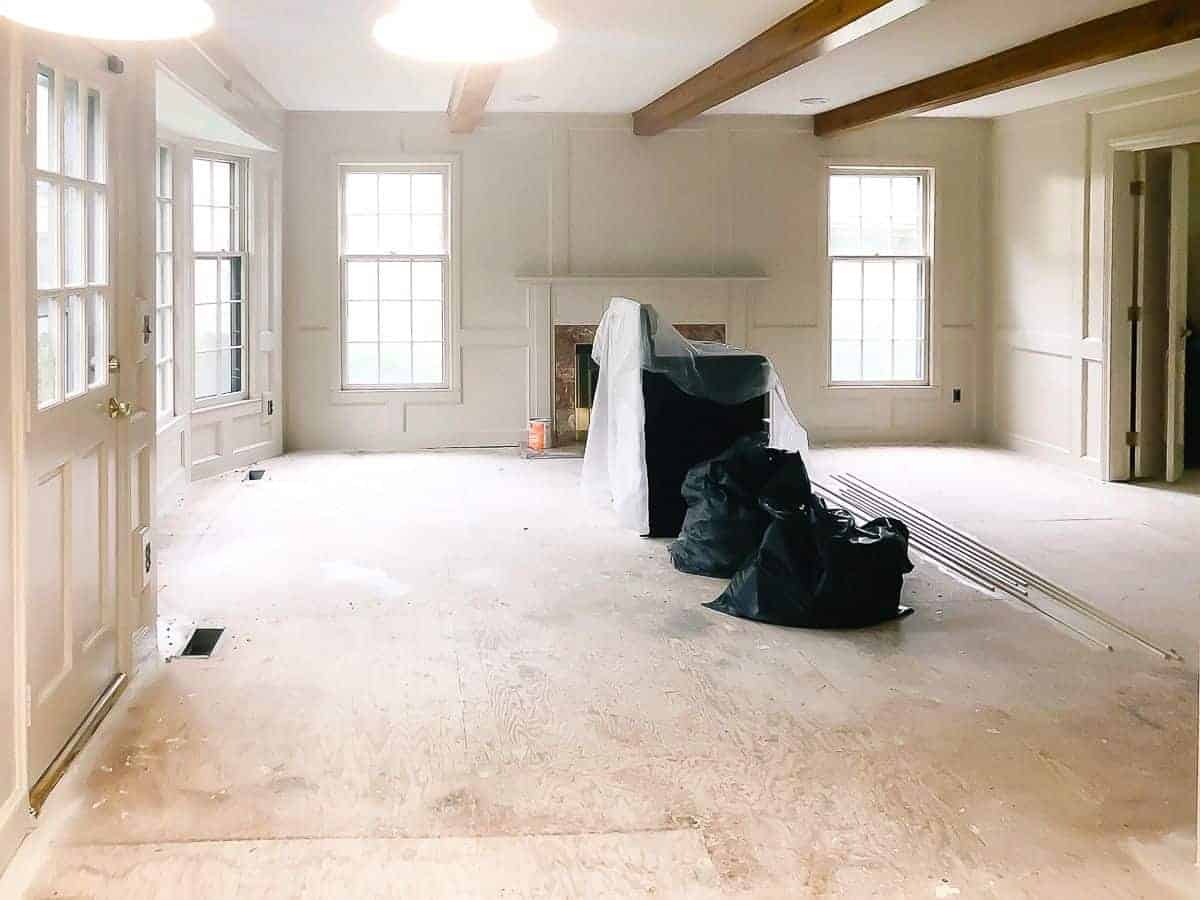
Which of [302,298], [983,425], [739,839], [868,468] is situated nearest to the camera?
[739,839]

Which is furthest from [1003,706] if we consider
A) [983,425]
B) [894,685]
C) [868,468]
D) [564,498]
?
[983,425]

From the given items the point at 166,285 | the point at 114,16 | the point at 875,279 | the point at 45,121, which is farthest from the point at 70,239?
the point at 875,279

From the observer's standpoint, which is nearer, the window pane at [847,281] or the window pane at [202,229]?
the window pane at [202,229]

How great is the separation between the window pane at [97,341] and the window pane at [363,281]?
560cm

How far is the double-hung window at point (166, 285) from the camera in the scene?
709 cm

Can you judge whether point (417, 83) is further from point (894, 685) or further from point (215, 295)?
point (894, 685)

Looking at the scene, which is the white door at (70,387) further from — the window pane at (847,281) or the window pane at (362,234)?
the window pane at (847,281)

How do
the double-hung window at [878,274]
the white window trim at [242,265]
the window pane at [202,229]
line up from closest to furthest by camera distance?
the white window trim at [242,265], the window pane at [202,229], the double-hung window at [878,274]

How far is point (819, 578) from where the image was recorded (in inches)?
176

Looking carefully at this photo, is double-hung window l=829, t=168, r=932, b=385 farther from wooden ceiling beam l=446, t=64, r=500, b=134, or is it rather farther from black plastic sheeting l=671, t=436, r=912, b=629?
black plastic sheeting l=671, t=436, r=912, b=629

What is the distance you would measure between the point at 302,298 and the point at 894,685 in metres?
6.34

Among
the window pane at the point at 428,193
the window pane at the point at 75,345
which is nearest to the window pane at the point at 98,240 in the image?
Answer: the window pane at the point at 75,345

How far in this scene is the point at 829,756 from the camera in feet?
10.6

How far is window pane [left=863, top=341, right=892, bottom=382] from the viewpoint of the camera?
965 cm
